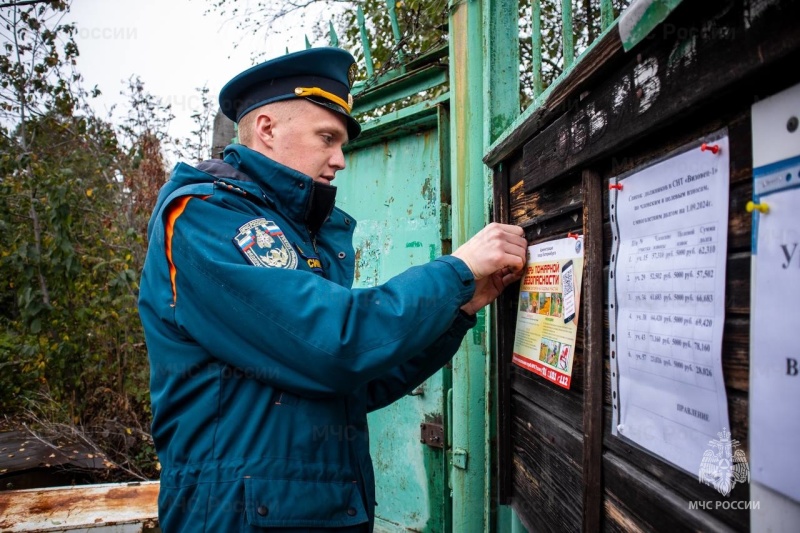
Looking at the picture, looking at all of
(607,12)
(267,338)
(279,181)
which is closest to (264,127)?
(279,181)

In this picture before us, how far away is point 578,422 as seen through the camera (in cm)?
115

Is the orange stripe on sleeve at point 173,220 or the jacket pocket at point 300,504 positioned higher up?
the orange stripe on sleeve at point 173,220

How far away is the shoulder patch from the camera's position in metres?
1.23

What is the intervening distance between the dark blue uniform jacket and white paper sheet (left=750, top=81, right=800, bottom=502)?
0.69 meters

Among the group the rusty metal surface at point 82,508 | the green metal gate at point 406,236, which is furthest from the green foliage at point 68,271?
the green metal gate at point 406,236

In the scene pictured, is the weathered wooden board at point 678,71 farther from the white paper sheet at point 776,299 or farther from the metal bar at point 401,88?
the metal bar at point 401,88

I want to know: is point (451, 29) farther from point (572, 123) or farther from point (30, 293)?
point (30, 293)

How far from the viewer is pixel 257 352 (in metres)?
1.20

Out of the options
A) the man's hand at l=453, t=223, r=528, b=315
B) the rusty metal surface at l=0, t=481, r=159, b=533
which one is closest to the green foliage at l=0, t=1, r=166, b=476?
the rusty metal surface at l=0, t=481, r=159, b=533

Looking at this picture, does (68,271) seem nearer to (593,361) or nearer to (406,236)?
(406,236)

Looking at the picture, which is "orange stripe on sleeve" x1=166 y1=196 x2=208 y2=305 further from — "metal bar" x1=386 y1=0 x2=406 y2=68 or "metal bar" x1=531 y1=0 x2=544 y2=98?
"metal bar" x1=386 y1=0 x2=406 y2=68

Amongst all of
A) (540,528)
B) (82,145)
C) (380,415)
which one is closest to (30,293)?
(82,145)

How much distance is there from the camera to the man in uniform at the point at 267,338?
1162 millimetres

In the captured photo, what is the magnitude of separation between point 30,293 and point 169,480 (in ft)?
13.8
